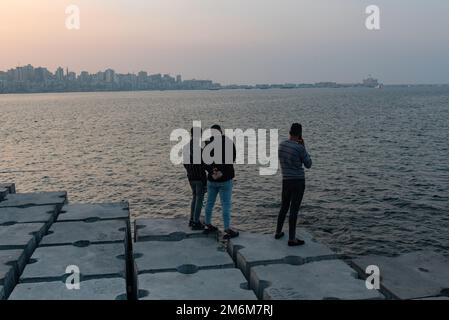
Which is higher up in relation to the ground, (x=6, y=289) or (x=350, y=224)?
(x=6, y=289)

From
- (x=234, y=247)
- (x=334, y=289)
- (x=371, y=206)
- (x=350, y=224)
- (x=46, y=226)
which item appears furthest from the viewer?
(x=371, y=206)

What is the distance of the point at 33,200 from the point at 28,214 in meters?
1.27

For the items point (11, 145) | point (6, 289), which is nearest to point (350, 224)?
point (6, 289)

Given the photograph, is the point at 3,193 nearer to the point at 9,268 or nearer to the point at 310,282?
the point at 9,268

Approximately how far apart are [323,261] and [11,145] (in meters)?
36.9

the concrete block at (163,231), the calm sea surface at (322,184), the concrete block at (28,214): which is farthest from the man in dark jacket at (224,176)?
the calm sea surface at (322,184)

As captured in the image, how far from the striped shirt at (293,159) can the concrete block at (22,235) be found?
4422 mm

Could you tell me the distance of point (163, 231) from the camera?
8.46m

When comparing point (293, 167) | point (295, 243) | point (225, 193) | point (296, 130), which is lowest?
point (295, 243)

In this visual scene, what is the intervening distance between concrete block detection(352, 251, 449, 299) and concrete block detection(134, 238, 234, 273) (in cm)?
223

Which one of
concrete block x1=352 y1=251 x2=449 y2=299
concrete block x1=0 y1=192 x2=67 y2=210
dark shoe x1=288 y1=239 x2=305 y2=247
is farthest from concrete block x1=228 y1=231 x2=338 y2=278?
concrete block x1=0 y1=192 x2=67 y2=210

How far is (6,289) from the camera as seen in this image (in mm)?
6281

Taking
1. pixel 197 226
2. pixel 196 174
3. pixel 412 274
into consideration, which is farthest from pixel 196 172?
pixel 412 274

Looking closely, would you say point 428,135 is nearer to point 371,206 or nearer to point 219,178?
point 371,206
